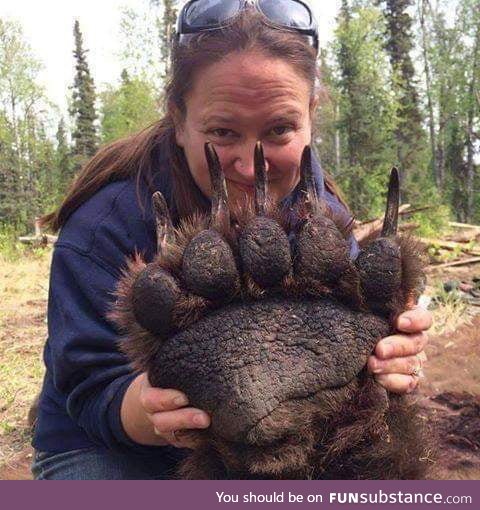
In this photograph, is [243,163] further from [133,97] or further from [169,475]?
[133,97]

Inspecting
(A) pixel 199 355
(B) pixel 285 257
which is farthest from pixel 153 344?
(B) pixel 285 257

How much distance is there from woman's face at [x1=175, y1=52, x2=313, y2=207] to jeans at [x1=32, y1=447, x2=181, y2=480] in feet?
3.32

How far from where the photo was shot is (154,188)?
218 cm

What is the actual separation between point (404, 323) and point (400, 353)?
7 cm

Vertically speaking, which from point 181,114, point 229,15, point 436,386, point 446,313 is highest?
point 229,15

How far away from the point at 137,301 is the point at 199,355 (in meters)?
0.17

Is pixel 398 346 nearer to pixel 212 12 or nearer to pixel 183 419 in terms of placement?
pixel 183 419

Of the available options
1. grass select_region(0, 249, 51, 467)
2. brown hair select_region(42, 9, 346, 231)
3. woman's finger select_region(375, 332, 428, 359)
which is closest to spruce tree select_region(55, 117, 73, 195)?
grass select_region(0, 249, 51, 467)

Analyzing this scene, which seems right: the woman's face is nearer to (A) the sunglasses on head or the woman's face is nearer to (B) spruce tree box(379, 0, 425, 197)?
(A) the sunglasses on head

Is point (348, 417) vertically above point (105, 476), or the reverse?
point (348, 417)

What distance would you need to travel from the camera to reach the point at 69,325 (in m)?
1.94

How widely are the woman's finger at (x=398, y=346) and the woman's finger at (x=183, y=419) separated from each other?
0.41 m

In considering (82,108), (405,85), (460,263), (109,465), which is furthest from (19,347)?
(82,108)

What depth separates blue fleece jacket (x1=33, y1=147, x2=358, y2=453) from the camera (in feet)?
6.13
